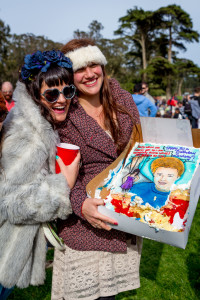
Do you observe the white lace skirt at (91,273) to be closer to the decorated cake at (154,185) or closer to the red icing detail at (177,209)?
the decorated cake at (154,185)

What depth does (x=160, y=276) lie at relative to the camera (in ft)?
10.8

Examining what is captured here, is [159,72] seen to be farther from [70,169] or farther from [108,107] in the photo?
[70,169]

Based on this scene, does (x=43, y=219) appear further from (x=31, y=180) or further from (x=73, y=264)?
(x=73, y=264)

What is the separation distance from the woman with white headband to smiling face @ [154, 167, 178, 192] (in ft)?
1.42

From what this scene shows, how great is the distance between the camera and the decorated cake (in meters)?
1.38

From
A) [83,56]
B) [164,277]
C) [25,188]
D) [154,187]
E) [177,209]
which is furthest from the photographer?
[164,277]

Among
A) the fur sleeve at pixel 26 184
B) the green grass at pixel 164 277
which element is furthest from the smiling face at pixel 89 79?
the green grass at pixel 164 277

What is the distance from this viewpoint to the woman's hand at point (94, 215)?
5.14 feet

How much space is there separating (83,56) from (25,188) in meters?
0.92

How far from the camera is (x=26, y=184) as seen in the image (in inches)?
62.4

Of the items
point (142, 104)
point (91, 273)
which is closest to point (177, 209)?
point (91, 273)

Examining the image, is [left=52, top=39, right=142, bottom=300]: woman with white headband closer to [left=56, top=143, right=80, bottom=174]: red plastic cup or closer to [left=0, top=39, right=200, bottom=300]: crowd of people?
[left=0, top=39, right=200, bottom=300]: crowd of people

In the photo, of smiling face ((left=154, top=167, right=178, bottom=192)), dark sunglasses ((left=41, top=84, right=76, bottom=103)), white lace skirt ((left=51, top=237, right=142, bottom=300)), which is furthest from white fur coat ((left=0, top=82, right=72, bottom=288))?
smiling face ((left=154, top=167, right=178, bottom=192))

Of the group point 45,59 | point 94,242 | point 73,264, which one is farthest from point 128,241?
point 45,59
